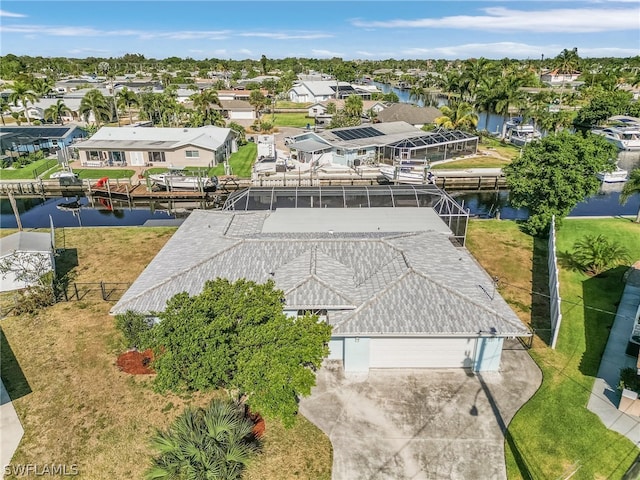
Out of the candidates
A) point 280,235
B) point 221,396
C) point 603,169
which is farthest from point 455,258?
point 603,169

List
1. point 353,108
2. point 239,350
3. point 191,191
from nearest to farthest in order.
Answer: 1. point 239,350
2. point 191,191
3. point 353,108

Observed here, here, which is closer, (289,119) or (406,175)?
(406,175)

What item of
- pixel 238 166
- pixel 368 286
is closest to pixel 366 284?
pixel 368 286

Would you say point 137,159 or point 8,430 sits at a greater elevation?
point 137,159

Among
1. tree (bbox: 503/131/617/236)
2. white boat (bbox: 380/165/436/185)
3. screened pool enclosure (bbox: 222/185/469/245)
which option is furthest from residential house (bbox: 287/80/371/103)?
tree (bbox: 503/131/617/236)

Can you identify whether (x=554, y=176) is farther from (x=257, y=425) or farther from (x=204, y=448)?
(x=204, y=448)

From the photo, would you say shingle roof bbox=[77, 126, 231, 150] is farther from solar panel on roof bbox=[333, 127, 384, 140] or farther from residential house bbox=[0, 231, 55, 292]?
residential house bbox=[0, 231, 55, 292]
